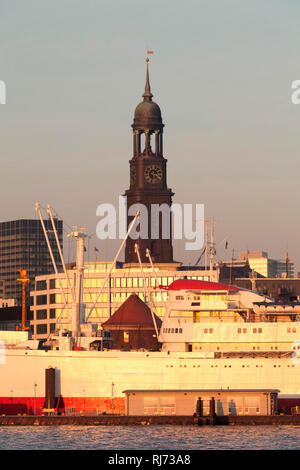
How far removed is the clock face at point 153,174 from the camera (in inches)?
7338

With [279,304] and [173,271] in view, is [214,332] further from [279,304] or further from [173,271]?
[173,271]

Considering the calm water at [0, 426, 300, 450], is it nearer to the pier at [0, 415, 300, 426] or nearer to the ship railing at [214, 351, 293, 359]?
the pier at [0, 415, 300, 426]

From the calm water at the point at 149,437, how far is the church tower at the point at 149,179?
95374 mm

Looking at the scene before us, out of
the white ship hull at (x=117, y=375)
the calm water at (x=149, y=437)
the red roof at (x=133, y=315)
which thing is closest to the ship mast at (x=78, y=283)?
the white ship hull at (x=117, y=375)

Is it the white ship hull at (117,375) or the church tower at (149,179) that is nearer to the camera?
the white ship hull at (117,375)

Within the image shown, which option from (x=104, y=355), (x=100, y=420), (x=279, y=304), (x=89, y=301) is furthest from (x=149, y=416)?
(x=89, y=301)

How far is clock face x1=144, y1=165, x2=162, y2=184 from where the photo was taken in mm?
186375

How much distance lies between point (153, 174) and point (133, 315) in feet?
153

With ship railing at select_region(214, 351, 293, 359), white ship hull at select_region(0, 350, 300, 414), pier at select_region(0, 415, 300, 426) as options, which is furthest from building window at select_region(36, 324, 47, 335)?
pier at select_region(0, 415, 300, 426)

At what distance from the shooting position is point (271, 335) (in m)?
99.6

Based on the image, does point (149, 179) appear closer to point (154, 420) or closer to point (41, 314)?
point (41, 314)

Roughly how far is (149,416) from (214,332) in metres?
12.3

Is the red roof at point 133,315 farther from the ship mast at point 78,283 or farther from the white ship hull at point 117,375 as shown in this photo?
the white ship hull at point 117,375

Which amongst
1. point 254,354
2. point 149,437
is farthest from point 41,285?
point 149,437
